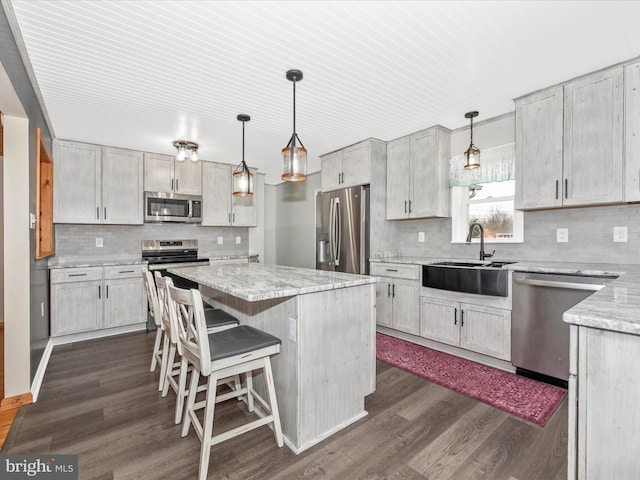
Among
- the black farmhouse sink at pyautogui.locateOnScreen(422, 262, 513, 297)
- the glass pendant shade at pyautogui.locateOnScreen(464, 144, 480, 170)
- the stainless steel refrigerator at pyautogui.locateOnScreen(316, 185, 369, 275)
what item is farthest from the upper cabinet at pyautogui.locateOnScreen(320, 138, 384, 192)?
the black farmhouse sink at pyautogui.locateOnScreen(422, 262, 513, 297)

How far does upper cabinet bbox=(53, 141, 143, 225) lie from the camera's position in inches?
148

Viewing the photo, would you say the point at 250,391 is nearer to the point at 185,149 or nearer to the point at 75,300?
the point at 75,300

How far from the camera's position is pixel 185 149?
3.87 meters

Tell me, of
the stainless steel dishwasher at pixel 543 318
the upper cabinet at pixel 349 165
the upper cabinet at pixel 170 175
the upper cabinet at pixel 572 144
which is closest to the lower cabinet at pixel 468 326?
the stainless steel dishwasher at pixel 543 318

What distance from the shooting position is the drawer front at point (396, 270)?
11.0ft

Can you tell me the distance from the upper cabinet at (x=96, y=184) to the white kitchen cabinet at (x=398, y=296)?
335 centimetres

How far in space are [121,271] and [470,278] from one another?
4.00m

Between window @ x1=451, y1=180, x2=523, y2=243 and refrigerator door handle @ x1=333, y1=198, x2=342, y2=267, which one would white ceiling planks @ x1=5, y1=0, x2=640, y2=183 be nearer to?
window @ x1=451, y1=180, x2=523, y2=243

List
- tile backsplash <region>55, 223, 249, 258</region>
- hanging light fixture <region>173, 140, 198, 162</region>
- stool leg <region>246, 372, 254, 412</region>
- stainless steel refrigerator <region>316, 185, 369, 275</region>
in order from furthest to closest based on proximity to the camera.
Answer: tile backsplash <region>55, 223, 249, 258</region> < stainless steel refrigerator <region>316, 185, 369, 275</region> < hanging light fixture <region>173, 140, 198, 162</region> < stool leg <region>246, 372, 254, 412</region>

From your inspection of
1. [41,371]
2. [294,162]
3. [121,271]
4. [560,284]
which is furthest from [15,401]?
[560,284]

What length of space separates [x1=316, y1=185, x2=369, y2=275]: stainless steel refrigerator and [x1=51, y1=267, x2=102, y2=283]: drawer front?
2781mm

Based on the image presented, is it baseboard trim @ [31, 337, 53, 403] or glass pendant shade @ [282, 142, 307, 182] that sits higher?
glass pendant shade @ [282, 142, 307, 182]

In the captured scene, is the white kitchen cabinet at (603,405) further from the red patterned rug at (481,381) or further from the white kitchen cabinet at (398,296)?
the white kitchen cabinet at (398,296)

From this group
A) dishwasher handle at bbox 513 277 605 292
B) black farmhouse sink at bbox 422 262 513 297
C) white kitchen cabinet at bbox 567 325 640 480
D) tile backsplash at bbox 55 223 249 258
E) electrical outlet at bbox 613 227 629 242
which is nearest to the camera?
white kitchen cabinet at bbox 567 325 640 480
